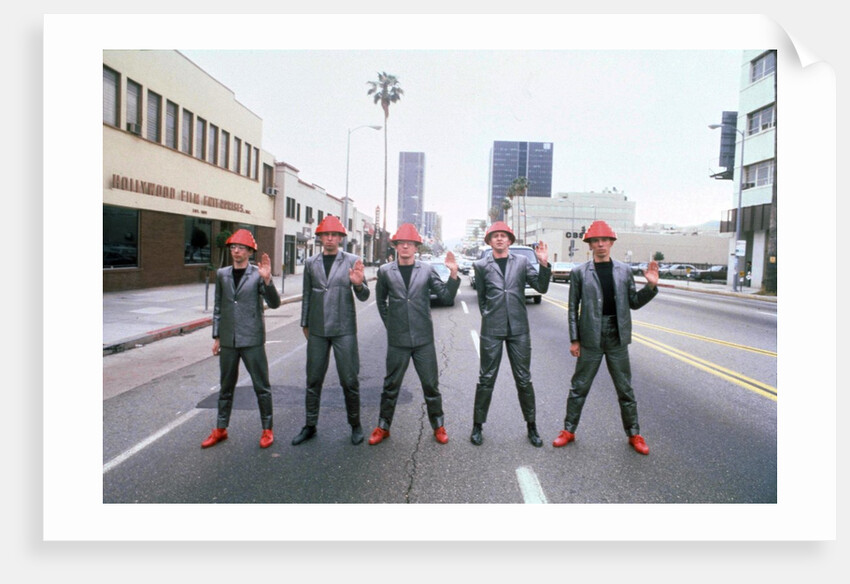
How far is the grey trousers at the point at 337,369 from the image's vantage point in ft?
13.3

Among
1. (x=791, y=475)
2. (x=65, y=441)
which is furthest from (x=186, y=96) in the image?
(x=791, y=475)

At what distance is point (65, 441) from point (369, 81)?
13.6 ft

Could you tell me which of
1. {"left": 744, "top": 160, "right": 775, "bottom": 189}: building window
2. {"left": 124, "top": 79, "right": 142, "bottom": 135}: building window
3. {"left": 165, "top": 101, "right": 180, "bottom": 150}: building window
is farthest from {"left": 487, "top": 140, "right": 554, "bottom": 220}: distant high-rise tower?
{"left": 744, "top": 160, "right": 775, "bottom": 189}: building window

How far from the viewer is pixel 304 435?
13.3ft

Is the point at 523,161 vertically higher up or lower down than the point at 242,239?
higher up

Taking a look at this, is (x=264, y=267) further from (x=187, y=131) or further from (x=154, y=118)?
(x=154, y=118)

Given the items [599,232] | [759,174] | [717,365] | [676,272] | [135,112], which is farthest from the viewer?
[676,272]

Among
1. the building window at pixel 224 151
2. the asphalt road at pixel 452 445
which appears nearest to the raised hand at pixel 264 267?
the asphalt road at pixel 452 445

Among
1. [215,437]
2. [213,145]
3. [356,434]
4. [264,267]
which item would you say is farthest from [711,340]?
[213,145]

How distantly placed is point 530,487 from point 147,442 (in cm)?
328

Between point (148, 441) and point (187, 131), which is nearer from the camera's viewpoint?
point (148, 441)

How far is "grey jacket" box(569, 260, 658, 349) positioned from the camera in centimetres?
395

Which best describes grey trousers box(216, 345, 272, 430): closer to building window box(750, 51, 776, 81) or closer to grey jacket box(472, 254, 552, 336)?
grey jacket box(472, 254, 552, 336)

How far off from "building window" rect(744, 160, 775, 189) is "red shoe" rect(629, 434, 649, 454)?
1104 inches
